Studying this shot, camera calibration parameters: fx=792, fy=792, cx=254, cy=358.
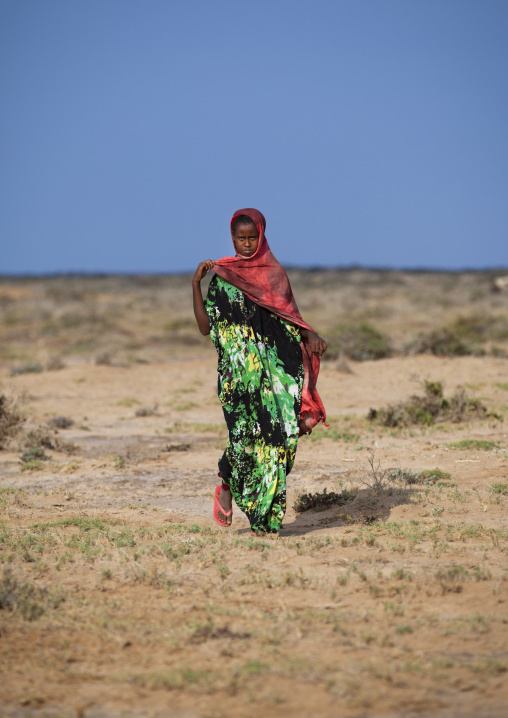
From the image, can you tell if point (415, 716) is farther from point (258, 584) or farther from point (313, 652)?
point (258, 584)

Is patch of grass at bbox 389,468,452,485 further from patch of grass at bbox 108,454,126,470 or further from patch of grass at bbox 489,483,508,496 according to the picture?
patch of grass at bbox 108,454,126,470

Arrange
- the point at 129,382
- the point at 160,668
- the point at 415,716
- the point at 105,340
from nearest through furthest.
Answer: the point at 415,716 → the point at 160,668 → the point at 129,382 → the point at 105,340

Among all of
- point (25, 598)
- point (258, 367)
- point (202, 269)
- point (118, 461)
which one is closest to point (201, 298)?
point (202, 269)

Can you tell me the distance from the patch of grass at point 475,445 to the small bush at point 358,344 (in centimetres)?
701

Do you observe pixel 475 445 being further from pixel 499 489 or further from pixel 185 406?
pixel 185 406

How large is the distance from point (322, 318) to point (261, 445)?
83.8ft

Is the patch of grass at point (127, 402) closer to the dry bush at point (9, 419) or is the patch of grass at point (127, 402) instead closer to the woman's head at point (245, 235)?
the dry bush at point (9, 419)

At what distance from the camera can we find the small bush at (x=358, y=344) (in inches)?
639

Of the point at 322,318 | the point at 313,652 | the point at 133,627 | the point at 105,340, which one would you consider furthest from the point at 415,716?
the point at 322,318

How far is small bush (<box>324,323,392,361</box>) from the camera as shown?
16.2 metres

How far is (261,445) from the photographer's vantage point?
17.0ft

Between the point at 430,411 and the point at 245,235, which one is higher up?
the point at 245,235

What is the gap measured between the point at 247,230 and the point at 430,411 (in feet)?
19.2

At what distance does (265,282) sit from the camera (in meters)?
5.27
